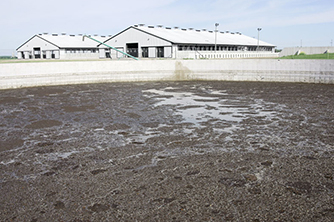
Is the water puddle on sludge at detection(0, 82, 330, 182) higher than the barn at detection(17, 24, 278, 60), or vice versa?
the barn at detection(17, 24, 278, 60)

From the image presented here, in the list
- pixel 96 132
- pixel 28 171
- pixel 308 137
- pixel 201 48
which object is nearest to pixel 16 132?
pixel 96 132

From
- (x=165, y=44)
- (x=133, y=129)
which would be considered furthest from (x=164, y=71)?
(x=165, y=44)

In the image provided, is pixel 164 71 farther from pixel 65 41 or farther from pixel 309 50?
pixel 65 41

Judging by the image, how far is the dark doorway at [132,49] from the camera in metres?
52.9

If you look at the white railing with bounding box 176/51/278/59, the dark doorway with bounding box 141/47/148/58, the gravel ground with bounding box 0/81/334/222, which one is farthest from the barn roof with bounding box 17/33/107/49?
the gravel ground with bounding box 0/81/334/222

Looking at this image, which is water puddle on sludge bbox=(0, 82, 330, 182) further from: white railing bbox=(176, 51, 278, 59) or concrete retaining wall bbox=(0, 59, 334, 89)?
white railing bbox=(176, 51, 278, 59)

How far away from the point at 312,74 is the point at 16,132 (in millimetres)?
20992

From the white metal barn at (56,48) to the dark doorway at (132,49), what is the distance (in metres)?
13.5

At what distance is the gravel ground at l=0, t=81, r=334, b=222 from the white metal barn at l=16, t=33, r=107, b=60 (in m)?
49.8

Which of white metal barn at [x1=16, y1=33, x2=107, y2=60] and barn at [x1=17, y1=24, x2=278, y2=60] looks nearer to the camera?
barn at [x1=17, y1=24, x2=278, y2=60]

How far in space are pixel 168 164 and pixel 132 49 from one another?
47.1 m

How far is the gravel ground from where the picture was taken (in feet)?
18.0

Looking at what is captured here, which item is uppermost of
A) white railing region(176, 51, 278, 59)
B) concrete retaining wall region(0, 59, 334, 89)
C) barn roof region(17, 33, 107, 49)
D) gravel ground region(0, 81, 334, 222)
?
barn roof region(17, 33, 107, 49)

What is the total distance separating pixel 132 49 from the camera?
174ft
